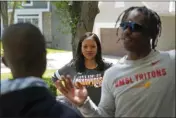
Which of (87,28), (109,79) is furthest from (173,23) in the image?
(109,79)

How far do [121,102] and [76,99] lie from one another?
24 centimetres

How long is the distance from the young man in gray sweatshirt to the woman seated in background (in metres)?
1.73

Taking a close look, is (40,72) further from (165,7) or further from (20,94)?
(165,7)

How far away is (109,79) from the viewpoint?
1.91 metres

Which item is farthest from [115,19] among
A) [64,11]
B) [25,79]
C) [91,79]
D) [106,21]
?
[25,79]

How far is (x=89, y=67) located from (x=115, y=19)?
1287 centimetres

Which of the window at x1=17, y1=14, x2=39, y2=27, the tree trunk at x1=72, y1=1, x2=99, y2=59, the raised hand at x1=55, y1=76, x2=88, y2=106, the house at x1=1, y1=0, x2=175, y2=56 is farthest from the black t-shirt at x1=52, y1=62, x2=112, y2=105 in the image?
the window at x1=17, y1=14, x2=39, y2=27

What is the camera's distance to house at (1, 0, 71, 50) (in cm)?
2689

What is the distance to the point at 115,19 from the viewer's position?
16.5 meters

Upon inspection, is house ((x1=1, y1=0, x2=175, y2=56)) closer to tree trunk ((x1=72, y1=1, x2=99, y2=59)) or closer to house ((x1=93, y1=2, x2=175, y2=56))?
house ((x1=93, y1=2, x2=175, y2=56))

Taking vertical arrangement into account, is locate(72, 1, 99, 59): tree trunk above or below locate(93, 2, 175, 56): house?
above

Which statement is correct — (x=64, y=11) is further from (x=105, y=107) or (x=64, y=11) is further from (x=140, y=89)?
(x=140, y=89)

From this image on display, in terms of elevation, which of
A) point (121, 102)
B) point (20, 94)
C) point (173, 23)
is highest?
point (20, 94)

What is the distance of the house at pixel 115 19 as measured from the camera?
44.6 ft
